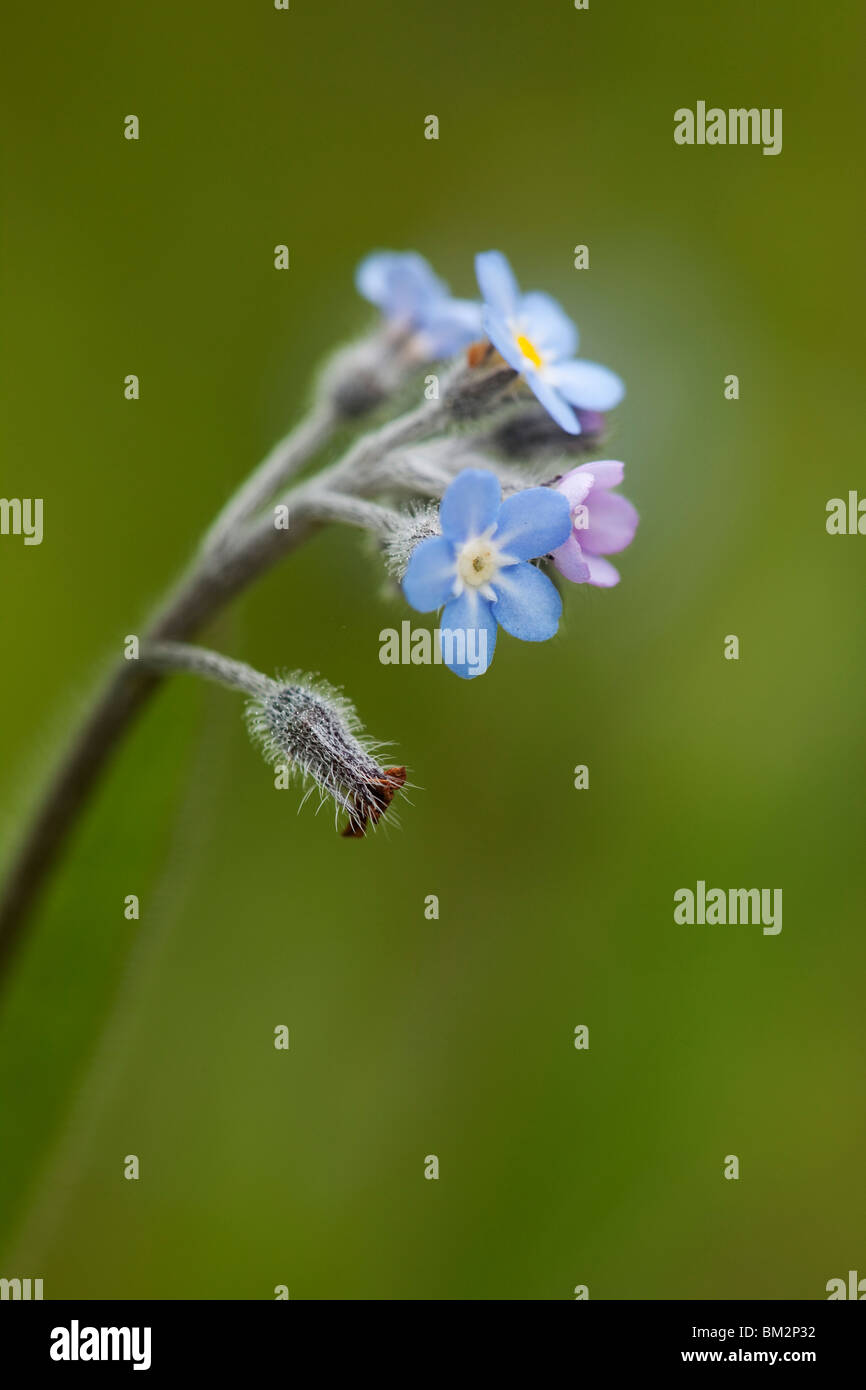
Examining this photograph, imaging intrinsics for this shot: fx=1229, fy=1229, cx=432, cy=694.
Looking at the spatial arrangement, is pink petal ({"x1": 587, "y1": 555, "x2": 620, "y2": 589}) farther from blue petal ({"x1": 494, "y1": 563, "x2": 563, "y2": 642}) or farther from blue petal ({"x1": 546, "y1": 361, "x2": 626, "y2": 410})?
blue petal ({"x1": 546, "y1": 361, "x2": 626, "y2": 410})

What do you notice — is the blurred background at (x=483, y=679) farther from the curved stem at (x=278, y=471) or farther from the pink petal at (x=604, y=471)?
the pink petal at (x=604, y=471)

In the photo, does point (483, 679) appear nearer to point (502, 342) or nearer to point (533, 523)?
point (502, 342)

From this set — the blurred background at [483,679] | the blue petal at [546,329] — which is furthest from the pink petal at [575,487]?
the blurred background at [483,679]

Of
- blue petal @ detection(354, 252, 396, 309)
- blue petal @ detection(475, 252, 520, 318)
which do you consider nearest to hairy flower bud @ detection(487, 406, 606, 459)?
blue petal @ detection(475, 252, 520, 318)
